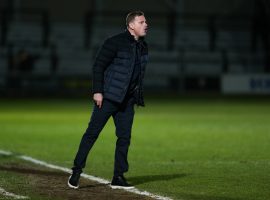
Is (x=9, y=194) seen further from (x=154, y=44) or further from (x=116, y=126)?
(x=154, y=44)

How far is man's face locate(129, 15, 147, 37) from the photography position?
389 inches

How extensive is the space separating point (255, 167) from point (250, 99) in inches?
890

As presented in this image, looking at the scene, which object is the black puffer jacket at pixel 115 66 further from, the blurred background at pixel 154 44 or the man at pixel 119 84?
the blurred background at pixel 154 44

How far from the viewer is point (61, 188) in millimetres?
10023

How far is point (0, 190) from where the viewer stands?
9633 mm

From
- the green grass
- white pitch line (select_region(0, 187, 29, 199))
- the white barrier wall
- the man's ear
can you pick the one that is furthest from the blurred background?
white pitch line (select_region(0, 187, 29, 199))

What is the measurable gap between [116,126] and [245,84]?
1087 inches

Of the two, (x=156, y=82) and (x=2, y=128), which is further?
(x=156, y=82)

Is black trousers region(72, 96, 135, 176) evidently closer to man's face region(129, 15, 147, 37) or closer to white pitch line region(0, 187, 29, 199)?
man's face region(129, 15, 147, 37)

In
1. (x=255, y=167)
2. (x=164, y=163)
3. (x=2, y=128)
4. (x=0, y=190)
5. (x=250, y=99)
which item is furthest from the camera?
(x=250, y=99)

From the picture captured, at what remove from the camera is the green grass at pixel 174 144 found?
1045 centimetres

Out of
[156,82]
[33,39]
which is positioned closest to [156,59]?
[156,82]

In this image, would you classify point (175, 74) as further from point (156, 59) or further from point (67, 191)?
point (67, 191)

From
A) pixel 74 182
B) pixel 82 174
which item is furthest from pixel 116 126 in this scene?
pixel 82 174
